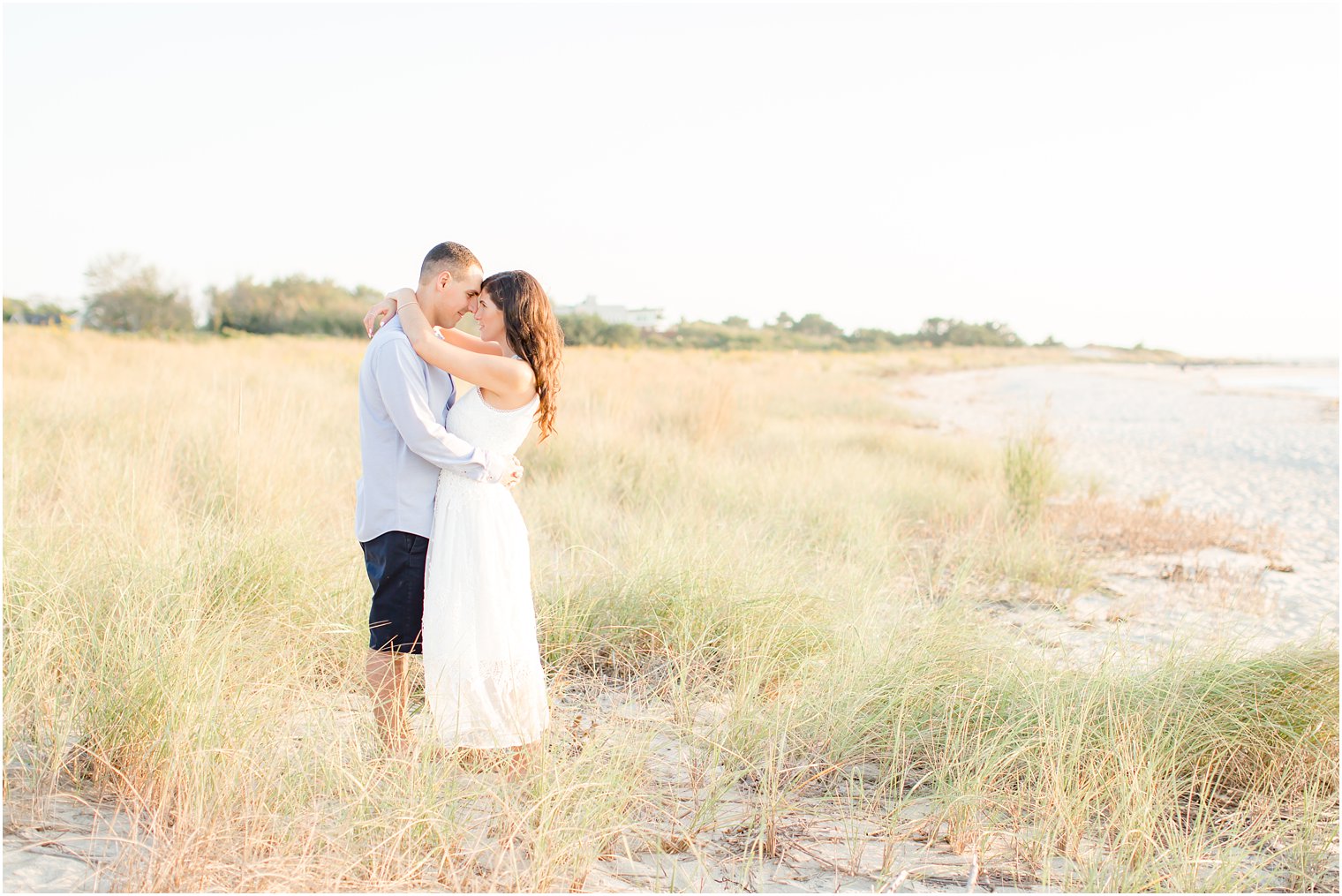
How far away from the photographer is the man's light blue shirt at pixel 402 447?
261cm

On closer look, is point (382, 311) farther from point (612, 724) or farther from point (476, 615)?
point (612, 724)

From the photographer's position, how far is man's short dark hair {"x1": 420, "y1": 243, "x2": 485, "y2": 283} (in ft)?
8.99

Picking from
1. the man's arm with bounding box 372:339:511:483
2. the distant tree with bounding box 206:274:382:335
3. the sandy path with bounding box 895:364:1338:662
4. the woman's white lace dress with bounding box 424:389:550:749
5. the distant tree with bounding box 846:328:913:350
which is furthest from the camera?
the distant tree with bounding box 846:328:913:350

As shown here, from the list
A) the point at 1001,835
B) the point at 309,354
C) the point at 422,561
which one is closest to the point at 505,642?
the point at 422,561

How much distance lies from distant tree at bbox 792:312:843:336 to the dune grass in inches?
2696

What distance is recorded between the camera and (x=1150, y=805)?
2611 mm

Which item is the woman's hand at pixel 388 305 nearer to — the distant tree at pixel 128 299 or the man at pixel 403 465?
the man at pixel 403 465

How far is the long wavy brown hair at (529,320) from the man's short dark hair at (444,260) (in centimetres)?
9

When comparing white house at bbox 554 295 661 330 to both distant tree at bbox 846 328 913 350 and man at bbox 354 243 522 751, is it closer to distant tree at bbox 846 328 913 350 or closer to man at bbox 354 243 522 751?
distant tree at bbox 846 328 913 350

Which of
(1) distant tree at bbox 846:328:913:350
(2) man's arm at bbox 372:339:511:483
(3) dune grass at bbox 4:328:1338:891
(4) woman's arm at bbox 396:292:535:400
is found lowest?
(3) dune grass at bbox 4:328:1338:891

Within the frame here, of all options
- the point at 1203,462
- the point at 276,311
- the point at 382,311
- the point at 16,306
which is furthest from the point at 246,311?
the point at 382,311

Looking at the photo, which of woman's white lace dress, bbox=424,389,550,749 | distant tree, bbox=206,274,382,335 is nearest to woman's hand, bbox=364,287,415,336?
woman's white lace dress, bbox=424,389,550,749

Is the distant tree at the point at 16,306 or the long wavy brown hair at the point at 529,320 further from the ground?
the distant tree at the point at 16,306

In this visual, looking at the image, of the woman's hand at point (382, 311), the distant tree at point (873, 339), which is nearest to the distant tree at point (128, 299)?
the woman's hand at point (382, 311)
